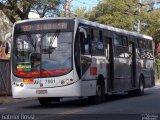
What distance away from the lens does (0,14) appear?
109 feet

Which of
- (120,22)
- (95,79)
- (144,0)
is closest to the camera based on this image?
(95,79)

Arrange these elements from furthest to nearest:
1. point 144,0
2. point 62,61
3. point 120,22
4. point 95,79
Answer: point 144,0, point 120,22, point 95,79, point 62,61

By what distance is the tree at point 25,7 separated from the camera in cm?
2828

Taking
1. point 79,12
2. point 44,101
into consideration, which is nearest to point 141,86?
point 44,101

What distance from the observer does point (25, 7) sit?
28984 millimetres

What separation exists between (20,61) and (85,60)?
244cm

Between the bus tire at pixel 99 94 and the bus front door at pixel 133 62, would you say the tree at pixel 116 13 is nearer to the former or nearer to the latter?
the bus front door at pixel 133 62

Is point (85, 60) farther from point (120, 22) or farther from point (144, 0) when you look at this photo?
point (144, 0)

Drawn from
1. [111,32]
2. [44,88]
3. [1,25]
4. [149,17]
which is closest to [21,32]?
[44,88]

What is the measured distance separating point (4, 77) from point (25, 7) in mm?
4640

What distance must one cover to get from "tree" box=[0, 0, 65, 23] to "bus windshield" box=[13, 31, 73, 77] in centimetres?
956

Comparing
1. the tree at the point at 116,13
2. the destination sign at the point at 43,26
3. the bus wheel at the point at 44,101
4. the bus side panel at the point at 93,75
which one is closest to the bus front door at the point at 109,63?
the bus side panel at the point at 93,75

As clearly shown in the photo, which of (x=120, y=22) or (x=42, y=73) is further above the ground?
(x=120, y=22)

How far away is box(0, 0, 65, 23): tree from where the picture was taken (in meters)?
28.3
